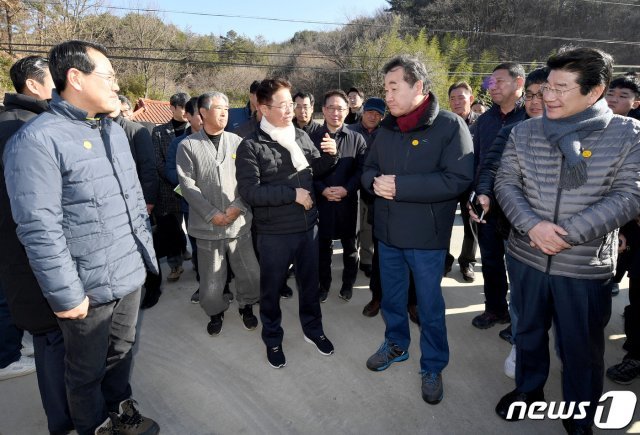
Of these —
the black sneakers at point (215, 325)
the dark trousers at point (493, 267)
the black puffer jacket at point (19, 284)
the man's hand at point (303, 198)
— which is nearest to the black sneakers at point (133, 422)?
the black puffer jacket at point (19, 284)

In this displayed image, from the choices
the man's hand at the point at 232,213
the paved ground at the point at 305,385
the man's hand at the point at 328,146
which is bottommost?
the paved ground at the point at 305,385

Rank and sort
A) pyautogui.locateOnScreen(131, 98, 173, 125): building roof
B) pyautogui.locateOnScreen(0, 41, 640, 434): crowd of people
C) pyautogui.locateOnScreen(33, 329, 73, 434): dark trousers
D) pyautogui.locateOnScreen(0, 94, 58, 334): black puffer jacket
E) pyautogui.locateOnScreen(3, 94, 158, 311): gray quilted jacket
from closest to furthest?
pyautogui.locateOnScreen(3, 94, 158, 311): gray quilted jacket < pyautogui.locateOnScreen(0, 41, 640, 434): crowd of people < pyautogui.locateOnScreen(0, 94, 58, 334): black puffer jacket < pyautogui.locateOnScreen(33, 329, 73, 434): dark trousers < pyautogui.locateOnScreen(131, 98, 173, 125): building roof

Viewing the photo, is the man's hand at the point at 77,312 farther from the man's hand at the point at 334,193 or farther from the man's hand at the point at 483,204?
the man's hand at the point at 483,204

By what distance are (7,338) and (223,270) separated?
154cm

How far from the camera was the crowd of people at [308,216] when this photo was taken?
175 centimetres

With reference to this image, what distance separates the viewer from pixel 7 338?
8.73 ft

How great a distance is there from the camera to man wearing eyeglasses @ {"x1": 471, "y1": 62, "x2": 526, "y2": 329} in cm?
305

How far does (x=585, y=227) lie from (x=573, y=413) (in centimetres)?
106

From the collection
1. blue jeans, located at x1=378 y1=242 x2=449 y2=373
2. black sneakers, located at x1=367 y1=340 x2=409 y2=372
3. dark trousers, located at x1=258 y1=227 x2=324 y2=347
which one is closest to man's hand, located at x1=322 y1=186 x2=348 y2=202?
dark trousers, located at x1=258 y1=227 x2=324 y2=347

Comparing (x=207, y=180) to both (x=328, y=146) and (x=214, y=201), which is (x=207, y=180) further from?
(x=328, y=146)

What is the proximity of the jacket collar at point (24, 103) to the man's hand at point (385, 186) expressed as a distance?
6.75 feet

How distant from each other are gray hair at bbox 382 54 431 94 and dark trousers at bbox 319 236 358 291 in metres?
1.85

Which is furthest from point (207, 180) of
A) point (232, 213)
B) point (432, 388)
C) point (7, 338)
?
point (432, 388)

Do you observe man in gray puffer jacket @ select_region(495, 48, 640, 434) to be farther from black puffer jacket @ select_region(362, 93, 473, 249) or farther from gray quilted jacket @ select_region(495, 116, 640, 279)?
black puffer jacket @ select_region(362, 93, 473, 249)
